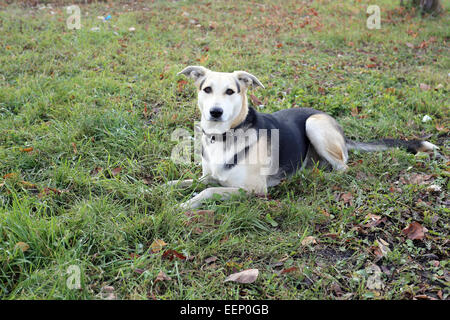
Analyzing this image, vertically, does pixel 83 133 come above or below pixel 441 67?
below

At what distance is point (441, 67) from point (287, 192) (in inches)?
215

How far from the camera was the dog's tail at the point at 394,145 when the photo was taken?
4354 millimetres

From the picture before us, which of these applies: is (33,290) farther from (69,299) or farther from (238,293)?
(238,293)

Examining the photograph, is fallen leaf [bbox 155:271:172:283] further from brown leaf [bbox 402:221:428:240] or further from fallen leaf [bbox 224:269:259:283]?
brown leaf [bbox 402:221:428:240]

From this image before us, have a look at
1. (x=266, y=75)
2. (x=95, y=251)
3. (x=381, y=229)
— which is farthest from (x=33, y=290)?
(x=266, y=75)

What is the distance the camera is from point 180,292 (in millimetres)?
2518

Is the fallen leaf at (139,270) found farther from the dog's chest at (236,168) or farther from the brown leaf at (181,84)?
the brown leaf at (181,84)

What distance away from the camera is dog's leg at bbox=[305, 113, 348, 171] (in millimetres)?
4203

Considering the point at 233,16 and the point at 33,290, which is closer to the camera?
the point at 33,290

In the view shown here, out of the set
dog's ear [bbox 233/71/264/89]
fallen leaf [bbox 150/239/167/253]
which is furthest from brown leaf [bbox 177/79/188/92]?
fallen leaf [bbox 150/239/167/253]

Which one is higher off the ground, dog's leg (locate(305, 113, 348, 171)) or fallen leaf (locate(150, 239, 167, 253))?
dog's leg (locate(305, 113, 348, 171))

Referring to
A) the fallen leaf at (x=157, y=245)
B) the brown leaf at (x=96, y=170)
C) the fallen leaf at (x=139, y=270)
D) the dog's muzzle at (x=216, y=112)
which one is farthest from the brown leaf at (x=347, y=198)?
the brown leaf at (x=96, y=170)

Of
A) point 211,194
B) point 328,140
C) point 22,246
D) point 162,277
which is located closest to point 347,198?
point 328,140

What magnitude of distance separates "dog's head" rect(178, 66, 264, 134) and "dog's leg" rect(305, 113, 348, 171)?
1016mm
